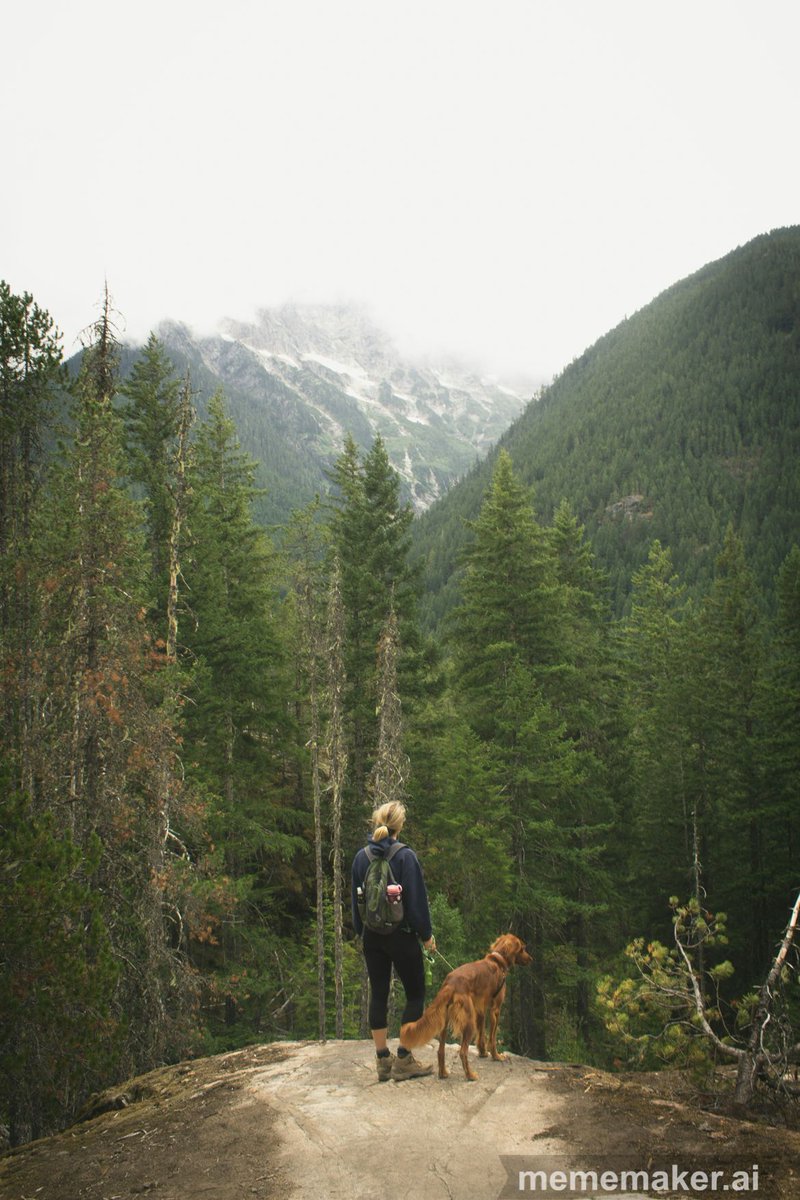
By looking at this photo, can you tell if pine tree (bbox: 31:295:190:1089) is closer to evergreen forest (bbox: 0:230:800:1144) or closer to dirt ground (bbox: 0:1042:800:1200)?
evergreen forest (bbox: 0:230:800:1144)

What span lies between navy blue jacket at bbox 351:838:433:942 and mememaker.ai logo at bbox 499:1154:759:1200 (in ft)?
→ 5.61

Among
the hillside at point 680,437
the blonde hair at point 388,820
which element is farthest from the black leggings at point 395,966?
the hillside at point 680,437

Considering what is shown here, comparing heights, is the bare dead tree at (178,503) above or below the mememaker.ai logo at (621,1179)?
above

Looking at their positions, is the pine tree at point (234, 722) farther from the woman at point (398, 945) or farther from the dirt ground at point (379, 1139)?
the woman at point (398, 945)

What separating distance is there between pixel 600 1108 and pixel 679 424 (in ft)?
479

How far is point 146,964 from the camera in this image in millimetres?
10219

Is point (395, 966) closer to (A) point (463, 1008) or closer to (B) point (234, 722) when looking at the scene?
(A) point (463, 1008)

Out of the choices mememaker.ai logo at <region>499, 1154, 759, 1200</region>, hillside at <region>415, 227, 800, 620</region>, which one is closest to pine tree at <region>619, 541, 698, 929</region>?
mememaker.ai logo at <region>499, 1154, 759, 1200</region>

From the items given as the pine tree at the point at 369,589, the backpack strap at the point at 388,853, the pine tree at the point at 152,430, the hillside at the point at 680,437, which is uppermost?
the hillside at the point at 680,437

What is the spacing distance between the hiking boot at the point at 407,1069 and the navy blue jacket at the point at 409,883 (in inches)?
47.1

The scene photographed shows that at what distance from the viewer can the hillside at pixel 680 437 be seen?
10706 centimetres

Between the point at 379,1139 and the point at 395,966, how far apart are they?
1229 millimetres

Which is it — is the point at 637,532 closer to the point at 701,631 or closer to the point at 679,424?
the point at 679,424

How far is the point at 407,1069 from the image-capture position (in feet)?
18.9
